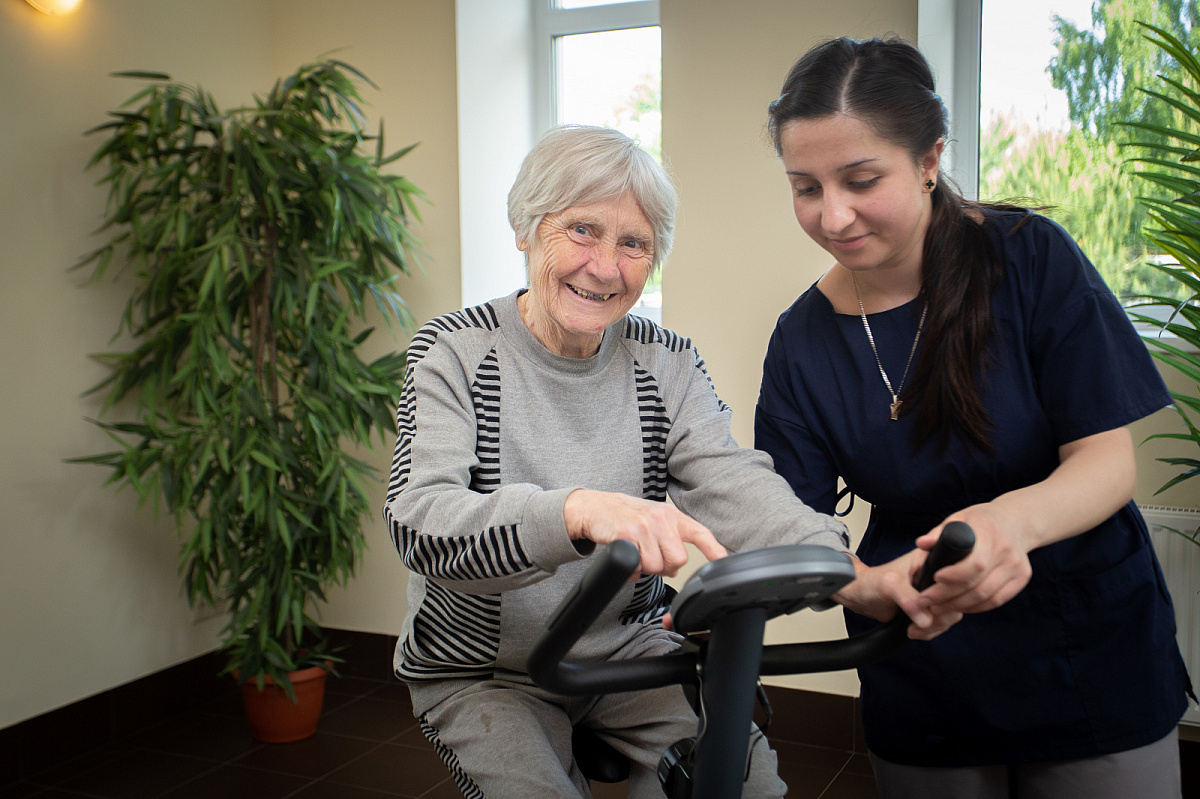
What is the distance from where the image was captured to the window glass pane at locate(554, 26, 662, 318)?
3.29 m

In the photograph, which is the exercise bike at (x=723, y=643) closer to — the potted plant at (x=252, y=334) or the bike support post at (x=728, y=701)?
the bike support post at (x=728, y=701)

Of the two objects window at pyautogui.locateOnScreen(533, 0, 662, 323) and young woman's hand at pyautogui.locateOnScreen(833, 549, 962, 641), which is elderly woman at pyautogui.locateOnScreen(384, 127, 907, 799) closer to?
young woman's hand at pyautogui.locateOnScreen(833, 549, 962, 641)

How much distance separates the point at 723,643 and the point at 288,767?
233 centimetres

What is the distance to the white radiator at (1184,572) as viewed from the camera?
2.24 metres

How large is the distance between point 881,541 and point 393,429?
1858 mm

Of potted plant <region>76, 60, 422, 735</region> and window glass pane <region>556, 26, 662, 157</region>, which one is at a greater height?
window glass pane <region>556, 26, 662, 157</region>

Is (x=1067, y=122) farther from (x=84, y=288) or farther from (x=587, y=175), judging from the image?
(x=84, y=288)

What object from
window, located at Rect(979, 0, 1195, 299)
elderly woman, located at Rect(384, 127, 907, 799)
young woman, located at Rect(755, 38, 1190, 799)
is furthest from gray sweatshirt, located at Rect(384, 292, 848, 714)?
window, located at Rect(979, 0, 1195, 299)

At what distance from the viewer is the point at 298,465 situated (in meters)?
2.66

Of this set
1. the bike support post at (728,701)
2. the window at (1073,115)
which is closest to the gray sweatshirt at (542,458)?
the bike support post at (728,701)

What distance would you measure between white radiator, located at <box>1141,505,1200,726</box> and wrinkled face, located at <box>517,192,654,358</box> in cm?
170

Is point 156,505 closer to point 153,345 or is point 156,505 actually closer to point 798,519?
point 153,345

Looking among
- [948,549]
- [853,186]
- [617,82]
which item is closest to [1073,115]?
[617,82]

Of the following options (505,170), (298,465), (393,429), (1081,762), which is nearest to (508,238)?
(505,170)
